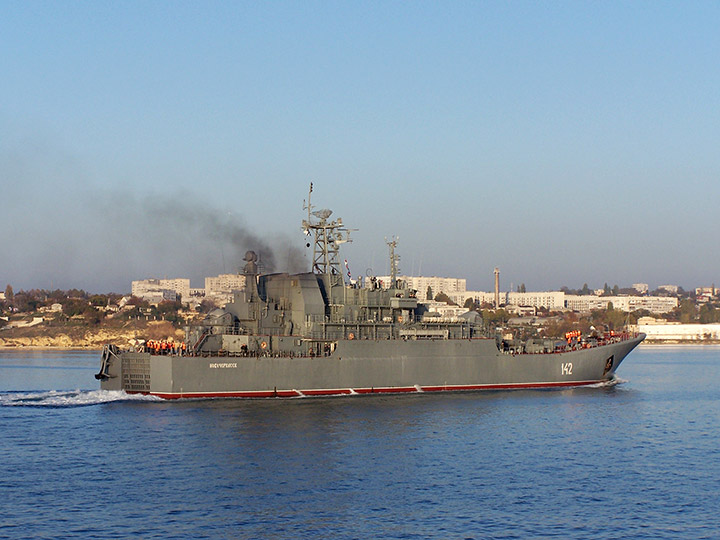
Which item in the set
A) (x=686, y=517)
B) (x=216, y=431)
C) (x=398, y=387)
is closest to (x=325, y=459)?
(x=216, y=431)

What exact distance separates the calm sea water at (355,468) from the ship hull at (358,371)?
41.4 inches

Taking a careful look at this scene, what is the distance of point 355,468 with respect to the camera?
26094mm

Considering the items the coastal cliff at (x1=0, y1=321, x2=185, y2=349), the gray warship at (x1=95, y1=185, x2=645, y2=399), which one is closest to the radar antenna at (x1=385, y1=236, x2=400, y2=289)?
the gray warship at (x1=95, y1=185, x2=645, y2=399)

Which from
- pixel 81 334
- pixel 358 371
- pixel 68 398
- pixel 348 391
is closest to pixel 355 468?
pixel 348 391

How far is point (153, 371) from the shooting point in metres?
40.2

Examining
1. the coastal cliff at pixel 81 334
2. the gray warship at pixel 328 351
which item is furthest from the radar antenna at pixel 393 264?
the coastal cliff at pixel 81 334

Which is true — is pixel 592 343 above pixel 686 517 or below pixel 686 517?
above

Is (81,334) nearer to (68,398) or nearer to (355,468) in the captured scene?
(68,398)

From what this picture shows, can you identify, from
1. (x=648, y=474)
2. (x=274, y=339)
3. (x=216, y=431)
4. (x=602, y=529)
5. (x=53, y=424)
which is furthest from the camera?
(x=274, y=339)

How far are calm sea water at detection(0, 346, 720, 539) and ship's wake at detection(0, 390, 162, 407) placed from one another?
122 millimetres

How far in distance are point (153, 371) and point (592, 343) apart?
27.9m

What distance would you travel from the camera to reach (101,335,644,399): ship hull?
40.2 m

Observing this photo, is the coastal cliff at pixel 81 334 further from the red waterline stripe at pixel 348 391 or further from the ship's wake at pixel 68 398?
the red waterline stripe at pixel 348 391

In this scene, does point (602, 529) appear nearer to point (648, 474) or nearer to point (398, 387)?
point (648, 474)
